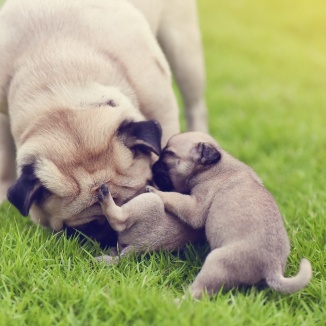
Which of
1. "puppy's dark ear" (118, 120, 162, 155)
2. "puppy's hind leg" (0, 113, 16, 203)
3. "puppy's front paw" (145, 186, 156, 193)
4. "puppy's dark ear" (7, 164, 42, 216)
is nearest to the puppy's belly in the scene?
"puppy's front paw" (145, 186, 156, 193)

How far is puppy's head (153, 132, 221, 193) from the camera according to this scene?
338cm

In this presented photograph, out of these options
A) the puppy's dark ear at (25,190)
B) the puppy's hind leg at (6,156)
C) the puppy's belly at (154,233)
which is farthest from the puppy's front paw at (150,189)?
the puppy's hind leg at (6,156)

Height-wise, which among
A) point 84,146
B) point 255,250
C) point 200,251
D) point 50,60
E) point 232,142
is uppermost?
point 50,60

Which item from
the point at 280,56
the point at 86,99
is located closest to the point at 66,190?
the point at 86,99

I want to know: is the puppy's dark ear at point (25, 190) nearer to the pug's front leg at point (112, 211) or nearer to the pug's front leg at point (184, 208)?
the pug's front leg at point (112, 211)

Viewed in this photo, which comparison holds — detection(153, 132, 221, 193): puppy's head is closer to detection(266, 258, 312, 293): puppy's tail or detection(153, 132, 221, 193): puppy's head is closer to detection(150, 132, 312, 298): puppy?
detection(150, 132, 312, 298): puppy

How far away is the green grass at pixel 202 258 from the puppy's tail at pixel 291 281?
0.07m

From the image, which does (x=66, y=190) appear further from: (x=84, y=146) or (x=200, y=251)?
(x=200, y=251)

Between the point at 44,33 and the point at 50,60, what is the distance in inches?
10.6

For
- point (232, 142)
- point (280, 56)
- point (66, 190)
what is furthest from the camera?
point (280, 56)

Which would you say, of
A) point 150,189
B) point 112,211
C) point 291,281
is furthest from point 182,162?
point 291,281

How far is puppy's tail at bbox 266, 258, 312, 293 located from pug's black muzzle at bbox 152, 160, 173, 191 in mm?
923

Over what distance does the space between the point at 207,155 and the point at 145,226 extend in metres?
0.55

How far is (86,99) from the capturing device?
338 centimetres
